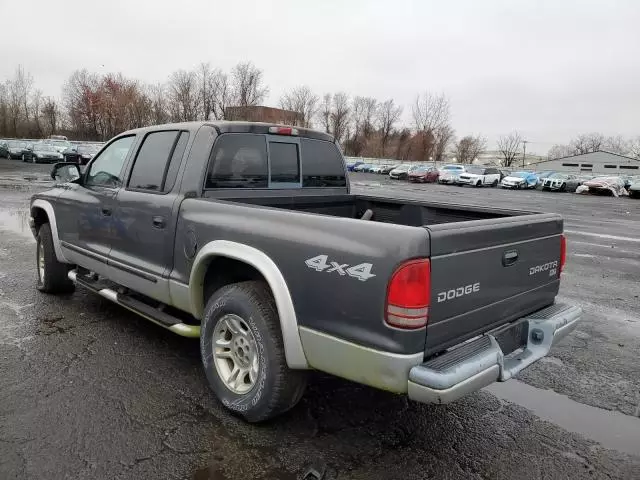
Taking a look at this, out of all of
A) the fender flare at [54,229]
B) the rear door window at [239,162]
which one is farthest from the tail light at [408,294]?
the fender flare at [54,229]

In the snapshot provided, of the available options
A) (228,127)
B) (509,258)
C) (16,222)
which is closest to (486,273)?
(509,258)

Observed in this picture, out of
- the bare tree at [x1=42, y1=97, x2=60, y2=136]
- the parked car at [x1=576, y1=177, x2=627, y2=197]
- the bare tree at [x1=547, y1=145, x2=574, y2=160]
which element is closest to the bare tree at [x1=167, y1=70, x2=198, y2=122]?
the bare tree at [x1=42, y1=97, x2=60, y2=136]

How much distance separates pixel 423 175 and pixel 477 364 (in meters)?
43.2

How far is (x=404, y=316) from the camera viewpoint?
2.35 metres

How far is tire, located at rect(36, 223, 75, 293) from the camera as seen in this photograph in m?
5.44

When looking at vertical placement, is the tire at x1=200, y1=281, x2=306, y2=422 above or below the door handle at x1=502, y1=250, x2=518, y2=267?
below

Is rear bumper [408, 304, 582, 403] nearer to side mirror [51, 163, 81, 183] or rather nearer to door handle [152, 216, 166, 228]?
door handle [152, 216, 166, 228]

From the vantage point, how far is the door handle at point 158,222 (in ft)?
12.0

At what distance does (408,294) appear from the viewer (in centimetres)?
234

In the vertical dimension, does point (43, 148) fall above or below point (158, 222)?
above

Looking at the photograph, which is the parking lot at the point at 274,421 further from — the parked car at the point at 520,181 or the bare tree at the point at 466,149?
the bare tree at the point at 466,149

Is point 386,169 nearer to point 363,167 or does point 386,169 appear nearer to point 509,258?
point 363,167

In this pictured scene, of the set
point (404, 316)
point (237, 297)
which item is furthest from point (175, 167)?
point (404, 316)

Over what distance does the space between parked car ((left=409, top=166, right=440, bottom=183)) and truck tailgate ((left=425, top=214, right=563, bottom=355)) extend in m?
42.0
